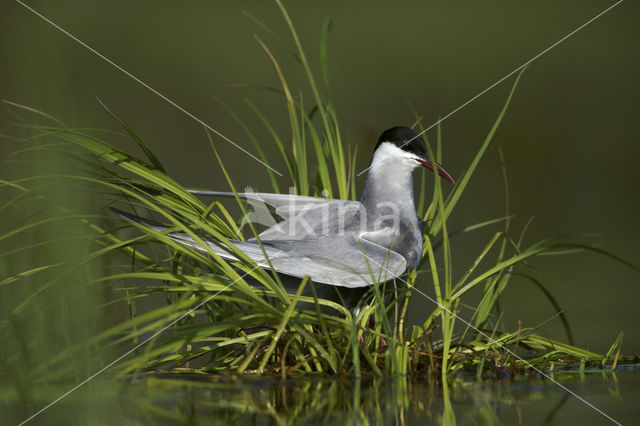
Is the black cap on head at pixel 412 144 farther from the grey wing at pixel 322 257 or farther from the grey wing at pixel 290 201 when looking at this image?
the grey wing at pixel 322 257

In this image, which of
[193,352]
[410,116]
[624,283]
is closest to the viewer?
[193,352]

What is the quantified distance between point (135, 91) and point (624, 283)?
6.18m

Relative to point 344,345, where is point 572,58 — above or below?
above

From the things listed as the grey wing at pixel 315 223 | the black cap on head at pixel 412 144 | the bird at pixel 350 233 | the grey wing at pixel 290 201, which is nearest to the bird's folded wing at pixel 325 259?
the bird at pixel 350 233

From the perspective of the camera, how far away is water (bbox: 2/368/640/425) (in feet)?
6.82

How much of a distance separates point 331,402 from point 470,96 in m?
7.40

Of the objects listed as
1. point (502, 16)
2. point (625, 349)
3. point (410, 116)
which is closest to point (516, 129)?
point (410, 116)

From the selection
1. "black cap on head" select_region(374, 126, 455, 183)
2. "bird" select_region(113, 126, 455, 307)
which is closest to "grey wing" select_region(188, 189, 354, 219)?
"bird" select_region(113, 126, 455, 307)

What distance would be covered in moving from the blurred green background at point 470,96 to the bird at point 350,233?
38 cm

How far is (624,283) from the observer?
4.61 meters

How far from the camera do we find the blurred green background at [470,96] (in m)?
5.20

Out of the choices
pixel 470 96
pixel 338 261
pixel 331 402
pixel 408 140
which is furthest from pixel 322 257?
pixel 470 96

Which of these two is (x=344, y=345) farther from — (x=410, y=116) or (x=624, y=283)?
(x=410, y=116)

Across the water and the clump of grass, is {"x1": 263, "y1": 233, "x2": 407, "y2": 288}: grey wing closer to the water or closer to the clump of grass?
the clump of grass
